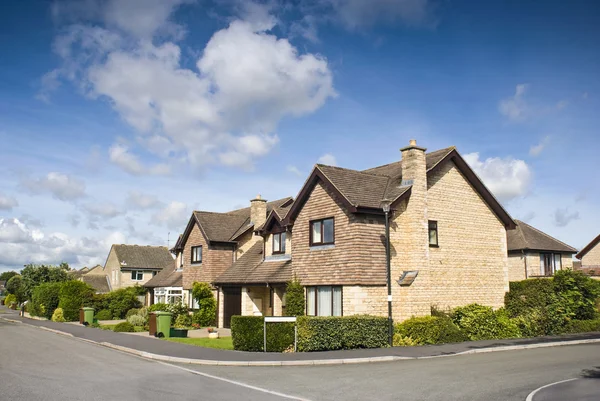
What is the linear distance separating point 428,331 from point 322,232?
6480 millimetres

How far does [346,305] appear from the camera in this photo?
23000 mm

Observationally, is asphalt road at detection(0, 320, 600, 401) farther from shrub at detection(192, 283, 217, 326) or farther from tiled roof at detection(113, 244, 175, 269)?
tiled roof at detection(113, 244, 175, 269)

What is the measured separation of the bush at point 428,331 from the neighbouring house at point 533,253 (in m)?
21.4

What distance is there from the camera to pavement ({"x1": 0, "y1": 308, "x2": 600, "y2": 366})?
17.8 metres

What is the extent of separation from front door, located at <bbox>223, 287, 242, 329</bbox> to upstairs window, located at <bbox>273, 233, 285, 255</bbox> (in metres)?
3.45

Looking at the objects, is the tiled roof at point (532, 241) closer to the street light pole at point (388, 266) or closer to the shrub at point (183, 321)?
the street light pole at point (388, 266)

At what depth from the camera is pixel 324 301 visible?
24328 millimetres

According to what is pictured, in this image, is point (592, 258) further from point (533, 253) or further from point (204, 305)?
point (204, 305)

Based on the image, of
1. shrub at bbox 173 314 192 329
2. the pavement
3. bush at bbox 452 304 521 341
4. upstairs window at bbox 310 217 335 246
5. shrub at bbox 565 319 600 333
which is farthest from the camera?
shrub at bbox 173 314 192 329

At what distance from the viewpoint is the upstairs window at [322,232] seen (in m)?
24.8

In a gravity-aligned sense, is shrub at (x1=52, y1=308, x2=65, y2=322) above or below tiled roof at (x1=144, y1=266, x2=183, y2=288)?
below

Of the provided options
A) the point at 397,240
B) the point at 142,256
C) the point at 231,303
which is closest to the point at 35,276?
the point at 142,256

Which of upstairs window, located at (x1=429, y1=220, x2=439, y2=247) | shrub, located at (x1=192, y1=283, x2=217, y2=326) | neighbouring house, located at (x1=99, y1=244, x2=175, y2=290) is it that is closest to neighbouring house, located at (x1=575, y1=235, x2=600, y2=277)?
upstairs window, located at (x1=429, y1=220, x2=439, y2=247)

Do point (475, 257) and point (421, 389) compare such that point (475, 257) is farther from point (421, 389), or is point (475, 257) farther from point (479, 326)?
point (421, 389)
